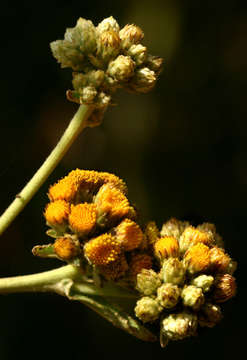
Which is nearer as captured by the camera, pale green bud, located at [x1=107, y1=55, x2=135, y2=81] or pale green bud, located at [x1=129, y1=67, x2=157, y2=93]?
pale green bud, located at [x1=107, y1=55, x2=135, y2=81]

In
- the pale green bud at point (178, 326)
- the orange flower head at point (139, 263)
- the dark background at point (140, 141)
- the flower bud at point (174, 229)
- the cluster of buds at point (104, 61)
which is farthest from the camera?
the dark background at point (140, 141)

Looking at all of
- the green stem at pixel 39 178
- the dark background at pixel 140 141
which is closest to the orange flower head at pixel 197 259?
the green stem at pixel 39 178

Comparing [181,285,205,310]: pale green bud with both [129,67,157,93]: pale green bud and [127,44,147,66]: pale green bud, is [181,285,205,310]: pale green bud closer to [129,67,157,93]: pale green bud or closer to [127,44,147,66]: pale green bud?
[129,67,157,93]: pale green bud

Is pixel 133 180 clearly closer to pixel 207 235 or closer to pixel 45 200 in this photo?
pixel 45 200

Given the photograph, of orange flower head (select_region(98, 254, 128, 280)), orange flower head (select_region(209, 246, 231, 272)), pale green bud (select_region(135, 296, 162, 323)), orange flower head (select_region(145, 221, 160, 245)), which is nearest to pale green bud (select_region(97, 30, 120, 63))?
orange flower head (select_region(145, 221, 160, 245))

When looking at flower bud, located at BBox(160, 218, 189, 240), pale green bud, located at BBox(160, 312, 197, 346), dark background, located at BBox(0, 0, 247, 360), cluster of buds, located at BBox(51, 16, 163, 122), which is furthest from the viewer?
dark background, located at BBox(0, 0, 247, 360)

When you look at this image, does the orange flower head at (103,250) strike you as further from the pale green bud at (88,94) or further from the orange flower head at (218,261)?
the pale green bud at (88,94)

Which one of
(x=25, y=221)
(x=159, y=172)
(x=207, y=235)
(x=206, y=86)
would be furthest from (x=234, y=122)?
(x=207, y=235)
